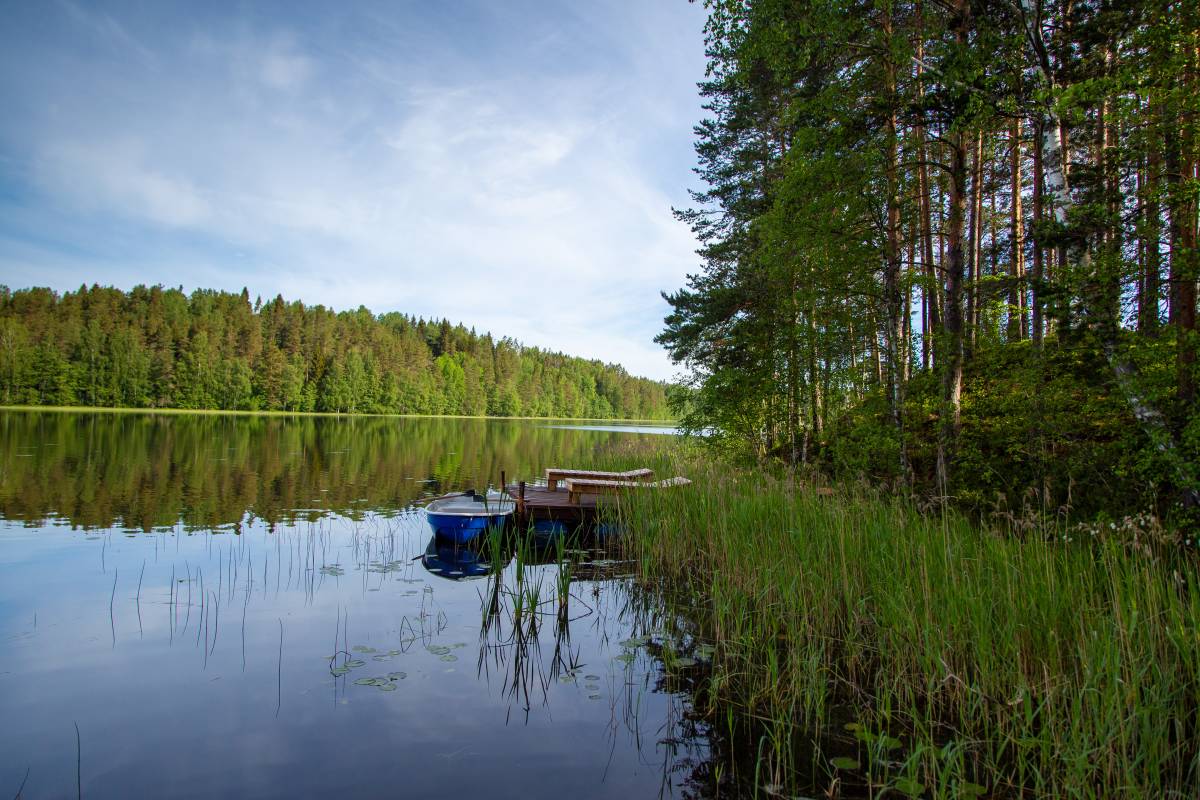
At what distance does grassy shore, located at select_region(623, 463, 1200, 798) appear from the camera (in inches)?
113

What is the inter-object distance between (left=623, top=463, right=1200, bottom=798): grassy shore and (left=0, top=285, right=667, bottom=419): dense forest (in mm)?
78811

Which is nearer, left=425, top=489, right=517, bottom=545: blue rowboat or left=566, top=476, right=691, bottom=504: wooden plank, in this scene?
left=425, top=489, right=517, bottom=545: blue rowboat

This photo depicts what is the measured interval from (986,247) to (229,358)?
261 ft

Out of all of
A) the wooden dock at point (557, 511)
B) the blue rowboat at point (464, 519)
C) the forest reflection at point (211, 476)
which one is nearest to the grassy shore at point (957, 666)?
the wooden dock at point (557, 511)

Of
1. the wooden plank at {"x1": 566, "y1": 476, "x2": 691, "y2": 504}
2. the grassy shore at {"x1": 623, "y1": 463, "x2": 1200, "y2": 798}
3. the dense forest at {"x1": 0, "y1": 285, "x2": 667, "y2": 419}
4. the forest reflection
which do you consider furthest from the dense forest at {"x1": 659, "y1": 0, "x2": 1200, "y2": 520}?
the dense forest at {"x1": 0, "y1": 285, "x2": 667, "y2": 419}

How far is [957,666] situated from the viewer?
3.92m

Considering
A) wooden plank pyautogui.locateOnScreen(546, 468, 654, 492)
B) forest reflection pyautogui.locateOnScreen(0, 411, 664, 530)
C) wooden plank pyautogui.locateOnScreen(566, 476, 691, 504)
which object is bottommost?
forest reflection pyautogui.locateOnScreen(0, 411, 664, 530)

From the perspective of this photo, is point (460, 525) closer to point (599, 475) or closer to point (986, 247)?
point (599, 475)

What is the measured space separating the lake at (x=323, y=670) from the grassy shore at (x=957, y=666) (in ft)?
2.32

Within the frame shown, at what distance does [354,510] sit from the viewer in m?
13.8

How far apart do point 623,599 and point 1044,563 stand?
14.5 feet

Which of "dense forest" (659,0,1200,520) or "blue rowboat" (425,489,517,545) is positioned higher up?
"dense forest" (659,0,1200,520)

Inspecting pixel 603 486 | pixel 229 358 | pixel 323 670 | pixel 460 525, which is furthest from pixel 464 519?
pixel 229 358

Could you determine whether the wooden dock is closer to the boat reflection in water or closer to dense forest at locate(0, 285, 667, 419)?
the boat reflection in water
